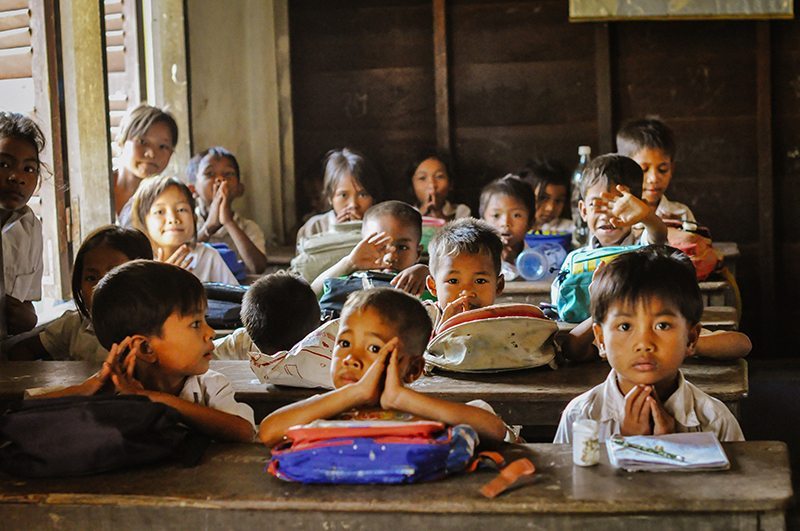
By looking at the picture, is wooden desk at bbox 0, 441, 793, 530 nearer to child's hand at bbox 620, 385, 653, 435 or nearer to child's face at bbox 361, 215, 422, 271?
child's hand at bbox 620, 385, 653, 435

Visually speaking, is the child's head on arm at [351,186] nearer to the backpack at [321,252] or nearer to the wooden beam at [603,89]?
the backpack at [321,252]

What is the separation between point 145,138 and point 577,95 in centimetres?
239

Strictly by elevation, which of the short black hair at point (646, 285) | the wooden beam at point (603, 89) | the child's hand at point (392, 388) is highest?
the wooden beam at point (603, 89)

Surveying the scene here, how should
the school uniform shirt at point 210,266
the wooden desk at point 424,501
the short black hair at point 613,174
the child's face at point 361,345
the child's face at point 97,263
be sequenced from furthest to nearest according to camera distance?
the school uniform shirt at point 210,266, the short black hair at point 613,174, the child's face at point 97,263, the child's face at point 361,345, the wooden desk at point 424,501

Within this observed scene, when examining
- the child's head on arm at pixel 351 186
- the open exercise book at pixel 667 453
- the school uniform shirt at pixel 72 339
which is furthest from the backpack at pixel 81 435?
the child's head on arm at pixel 351 186

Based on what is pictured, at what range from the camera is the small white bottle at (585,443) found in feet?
6.41

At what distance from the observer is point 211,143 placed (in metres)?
5.95

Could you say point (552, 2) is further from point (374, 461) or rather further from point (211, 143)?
point (374, 461)

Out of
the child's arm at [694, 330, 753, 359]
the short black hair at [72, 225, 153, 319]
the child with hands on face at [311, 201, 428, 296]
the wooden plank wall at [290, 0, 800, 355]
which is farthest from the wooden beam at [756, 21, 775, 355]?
the short black hair at [72, 225, 153, 319]

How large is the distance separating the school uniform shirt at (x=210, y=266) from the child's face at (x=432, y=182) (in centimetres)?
142

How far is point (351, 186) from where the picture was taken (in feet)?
18.1

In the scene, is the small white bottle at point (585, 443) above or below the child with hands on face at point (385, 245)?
below

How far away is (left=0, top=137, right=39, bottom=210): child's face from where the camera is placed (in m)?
3.69

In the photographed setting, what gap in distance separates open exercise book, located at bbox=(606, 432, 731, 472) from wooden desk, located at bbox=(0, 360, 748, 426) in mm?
567
